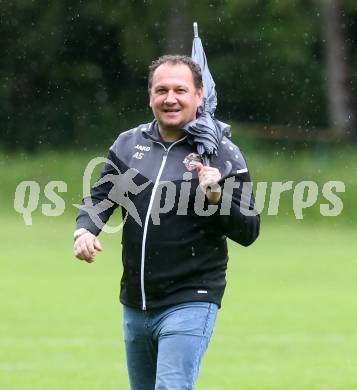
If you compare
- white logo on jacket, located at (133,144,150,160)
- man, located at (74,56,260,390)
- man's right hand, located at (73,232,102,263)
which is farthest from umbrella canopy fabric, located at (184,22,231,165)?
man's right hand, located at (73,232,102,263)

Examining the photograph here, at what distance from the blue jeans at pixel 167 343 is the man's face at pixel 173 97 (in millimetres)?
894

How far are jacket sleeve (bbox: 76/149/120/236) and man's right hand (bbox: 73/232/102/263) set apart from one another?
21cm

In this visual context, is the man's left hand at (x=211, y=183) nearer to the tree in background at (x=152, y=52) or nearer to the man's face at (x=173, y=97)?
the man's face at (x=173, y=97)

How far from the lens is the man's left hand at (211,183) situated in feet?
19.6

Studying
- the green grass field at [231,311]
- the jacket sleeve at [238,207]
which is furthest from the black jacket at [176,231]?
the green grass field at [231,311]

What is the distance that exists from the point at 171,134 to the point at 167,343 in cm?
104

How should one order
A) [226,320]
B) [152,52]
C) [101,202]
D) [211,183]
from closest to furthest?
[211,183] → [101,202] → [226,320] → [152,52]

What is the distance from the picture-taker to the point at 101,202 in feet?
22.0

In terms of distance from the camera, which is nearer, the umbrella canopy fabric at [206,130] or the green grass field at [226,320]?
the umbrella canopy fabric at [206,130]

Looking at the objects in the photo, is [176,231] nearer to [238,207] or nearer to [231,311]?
[238,207]

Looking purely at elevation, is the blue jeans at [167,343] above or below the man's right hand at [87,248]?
below

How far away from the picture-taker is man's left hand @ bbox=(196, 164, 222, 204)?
236 inches

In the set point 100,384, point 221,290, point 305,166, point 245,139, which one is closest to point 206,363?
point 100,384

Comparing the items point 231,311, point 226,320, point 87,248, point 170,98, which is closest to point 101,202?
point 87,248
